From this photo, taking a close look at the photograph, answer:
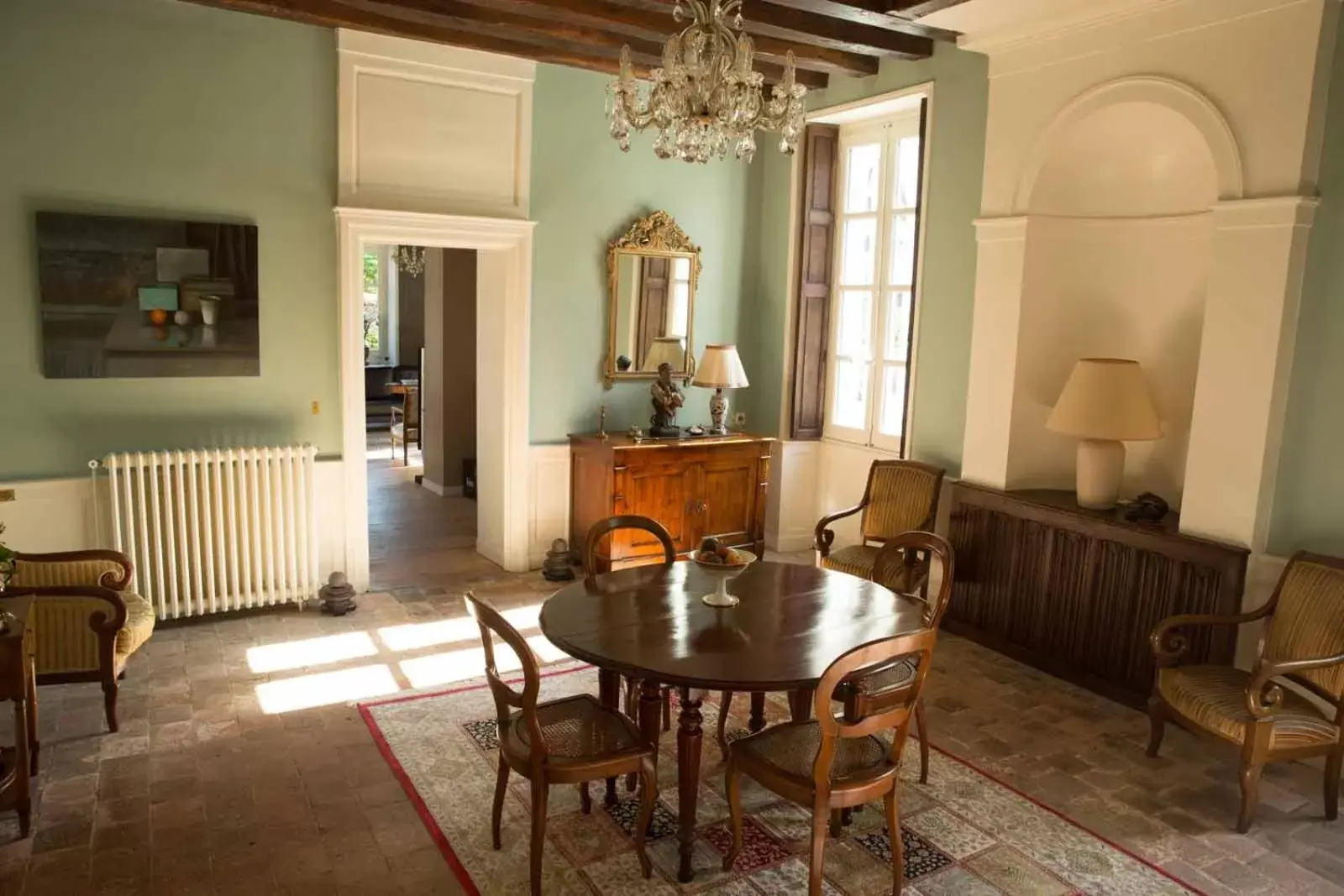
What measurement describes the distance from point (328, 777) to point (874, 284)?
4.68 meters

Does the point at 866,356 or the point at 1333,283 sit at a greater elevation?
the point at 1333,283

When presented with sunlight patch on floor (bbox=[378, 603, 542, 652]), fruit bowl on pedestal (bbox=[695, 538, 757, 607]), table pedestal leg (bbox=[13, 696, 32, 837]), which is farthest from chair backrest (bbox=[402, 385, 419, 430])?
fruit bowl on pedestal (bbox=[695, 538, 757, 607])

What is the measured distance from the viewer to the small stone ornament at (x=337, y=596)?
218 inches

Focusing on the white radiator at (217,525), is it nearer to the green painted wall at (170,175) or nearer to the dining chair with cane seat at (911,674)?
the green painted wall at (170,175)

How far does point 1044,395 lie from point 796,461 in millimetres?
2083

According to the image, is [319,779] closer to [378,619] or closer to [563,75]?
[378,619]

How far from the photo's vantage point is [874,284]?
6.61 m

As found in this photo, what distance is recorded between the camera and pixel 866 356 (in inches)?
264

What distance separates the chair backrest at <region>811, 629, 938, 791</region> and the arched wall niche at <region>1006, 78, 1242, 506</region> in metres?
2.76

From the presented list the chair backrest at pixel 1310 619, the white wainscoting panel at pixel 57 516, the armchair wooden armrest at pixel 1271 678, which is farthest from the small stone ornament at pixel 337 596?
the chair backrest at pixel 1310 619

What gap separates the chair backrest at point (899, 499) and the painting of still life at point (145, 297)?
12.3 feet

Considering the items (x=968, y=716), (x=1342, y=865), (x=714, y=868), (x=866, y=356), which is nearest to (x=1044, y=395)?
(x=866, y=356)

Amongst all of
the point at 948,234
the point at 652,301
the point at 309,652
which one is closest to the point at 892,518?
the point at 948,234

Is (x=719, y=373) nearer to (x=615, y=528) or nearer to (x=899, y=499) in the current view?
(x=899, y=499)
